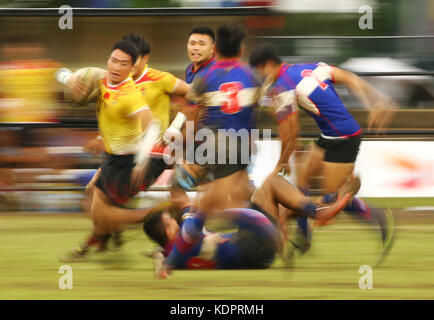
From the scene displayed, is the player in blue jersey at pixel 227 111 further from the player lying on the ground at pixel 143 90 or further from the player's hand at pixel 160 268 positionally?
the player lying on the ground at pixel 143 90

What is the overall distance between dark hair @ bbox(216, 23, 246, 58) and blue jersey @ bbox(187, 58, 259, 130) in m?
0.06

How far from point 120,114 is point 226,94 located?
0.92 meters

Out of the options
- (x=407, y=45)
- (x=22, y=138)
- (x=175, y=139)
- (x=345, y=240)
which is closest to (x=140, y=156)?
(x=175, y=139)

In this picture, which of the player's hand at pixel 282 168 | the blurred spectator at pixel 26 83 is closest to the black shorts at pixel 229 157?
the player's hand at pixel 282 168

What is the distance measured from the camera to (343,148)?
8.17m

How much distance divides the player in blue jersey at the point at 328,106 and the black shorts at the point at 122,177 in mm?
1036

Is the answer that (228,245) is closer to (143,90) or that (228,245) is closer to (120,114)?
(120,114)

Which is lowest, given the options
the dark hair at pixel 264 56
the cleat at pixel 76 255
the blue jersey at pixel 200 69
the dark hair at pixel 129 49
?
the cleat at pixel 76 255

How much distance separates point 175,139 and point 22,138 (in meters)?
4.23

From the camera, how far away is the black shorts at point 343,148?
26.8ft

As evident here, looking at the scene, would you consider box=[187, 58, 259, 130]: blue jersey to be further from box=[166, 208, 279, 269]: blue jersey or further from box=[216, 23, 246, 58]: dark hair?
box=[166, 208, 279, 269]: blue jersey

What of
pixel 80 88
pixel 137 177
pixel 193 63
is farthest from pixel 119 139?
pixel 193 63

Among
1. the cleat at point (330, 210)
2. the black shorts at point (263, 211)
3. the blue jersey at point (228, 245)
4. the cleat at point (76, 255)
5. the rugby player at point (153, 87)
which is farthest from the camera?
the rugby player at point (153, 87)

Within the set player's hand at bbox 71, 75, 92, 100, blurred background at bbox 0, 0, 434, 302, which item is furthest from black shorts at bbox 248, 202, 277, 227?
blurred background at bbox 0, 0, 434, 302
